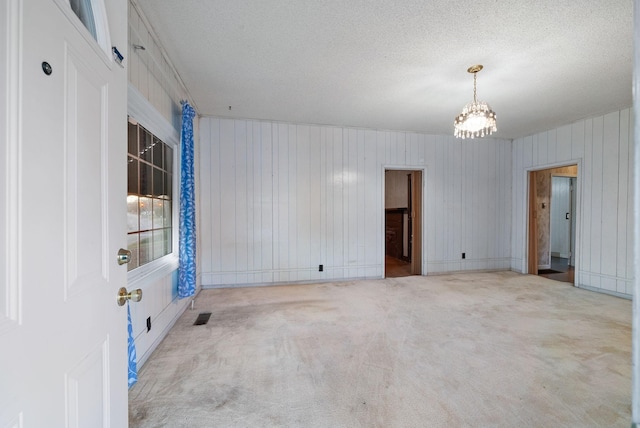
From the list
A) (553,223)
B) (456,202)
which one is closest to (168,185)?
(456,202)

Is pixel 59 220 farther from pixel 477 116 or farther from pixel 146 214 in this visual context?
pixel 477 116

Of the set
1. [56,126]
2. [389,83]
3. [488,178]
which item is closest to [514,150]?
[488,178]

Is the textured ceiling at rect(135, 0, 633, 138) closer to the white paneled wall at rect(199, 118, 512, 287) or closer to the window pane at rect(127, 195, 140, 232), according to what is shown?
the white paneled wall at rect(199, 118, 512, 287)

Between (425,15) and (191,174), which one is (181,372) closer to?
(191,174)

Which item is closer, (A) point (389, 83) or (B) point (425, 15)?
(B) point (425, 15)

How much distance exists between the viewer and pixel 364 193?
183 inches

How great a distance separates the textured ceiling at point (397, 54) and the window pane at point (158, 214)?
1432mm

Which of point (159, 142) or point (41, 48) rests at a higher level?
point (159, 142)

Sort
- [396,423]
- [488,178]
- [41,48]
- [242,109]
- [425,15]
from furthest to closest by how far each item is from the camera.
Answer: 1. [488,178]
2. [242,109]
3. [425,15]
4. [396,423]
5. [41,48]

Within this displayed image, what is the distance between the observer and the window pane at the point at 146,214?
224 cm

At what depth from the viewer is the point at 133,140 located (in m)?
2.06

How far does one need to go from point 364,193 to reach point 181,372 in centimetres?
361

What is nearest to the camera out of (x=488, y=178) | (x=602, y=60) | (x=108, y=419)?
(x=108, y=419)

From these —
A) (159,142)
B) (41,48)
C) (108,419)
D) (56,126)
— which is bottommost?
(108,419)
